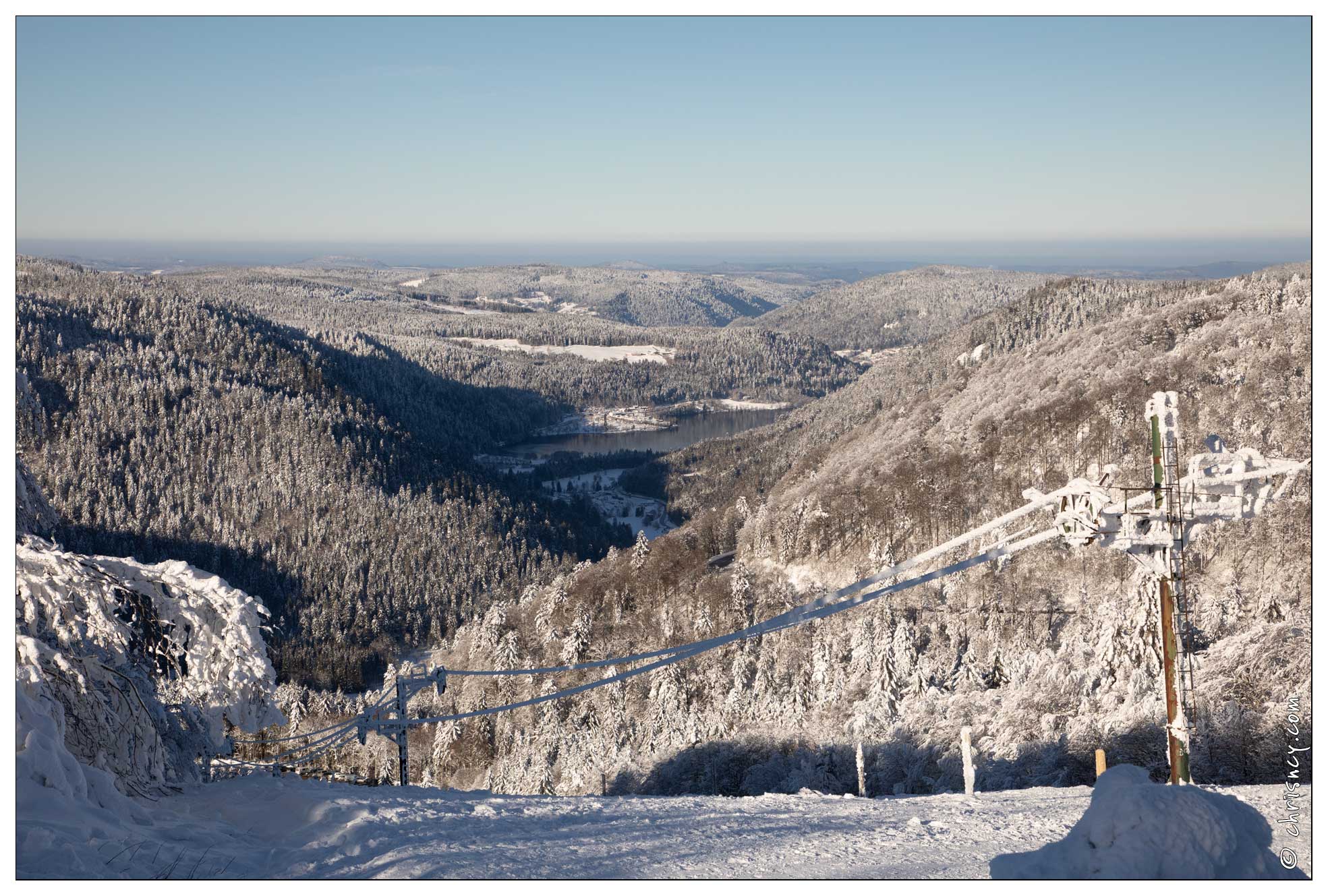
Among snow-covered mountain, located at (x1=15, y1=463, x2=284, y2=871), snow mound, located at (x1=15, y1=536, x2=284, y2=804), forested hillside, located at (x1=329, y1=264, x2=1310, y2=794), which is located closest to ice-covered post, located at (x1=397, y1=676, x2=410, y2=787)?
snow-covered mountain, located at (x1=15, y1=463, x2=284, y2=871)

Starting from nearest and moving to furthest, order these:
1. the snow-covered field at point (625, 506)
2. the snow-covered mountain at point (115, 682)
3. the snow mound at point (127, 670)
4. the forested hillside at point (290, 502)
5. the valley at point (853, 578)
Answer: the snow-covered mountain at point (115, 682), the snow mound at point (127, 670), the valley at point (853, 578), the forested hillside at point (290, 502), the snow-covered field at point (625, 506)

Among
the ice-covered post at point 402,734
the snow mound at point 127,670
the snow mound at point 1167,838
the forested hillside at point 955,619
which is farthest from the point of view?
the forested hillside at point 955,619

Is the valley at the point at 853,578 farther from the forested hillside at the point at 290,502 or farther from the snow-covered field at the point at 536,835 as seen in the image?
the snow-covered field at the point at 536,835

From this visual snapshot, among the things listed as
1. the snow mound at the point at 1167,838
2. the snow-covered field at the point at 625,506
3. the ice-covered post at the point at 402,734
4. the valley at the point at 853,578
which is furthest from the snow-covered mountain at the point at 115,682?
the snow-covered field at the point at 625,506

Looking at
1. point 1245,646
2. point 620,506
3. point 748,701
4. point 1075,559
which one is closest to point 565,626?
point 748,701

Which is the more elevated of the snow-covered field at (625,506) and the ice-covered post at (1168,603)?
the ice-covered post at (1168,603)

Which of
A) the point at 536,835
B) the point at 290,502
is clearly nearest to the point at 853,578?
the point at 536,835

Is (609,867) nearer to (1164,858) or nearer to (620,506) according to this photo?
(1164,858)
